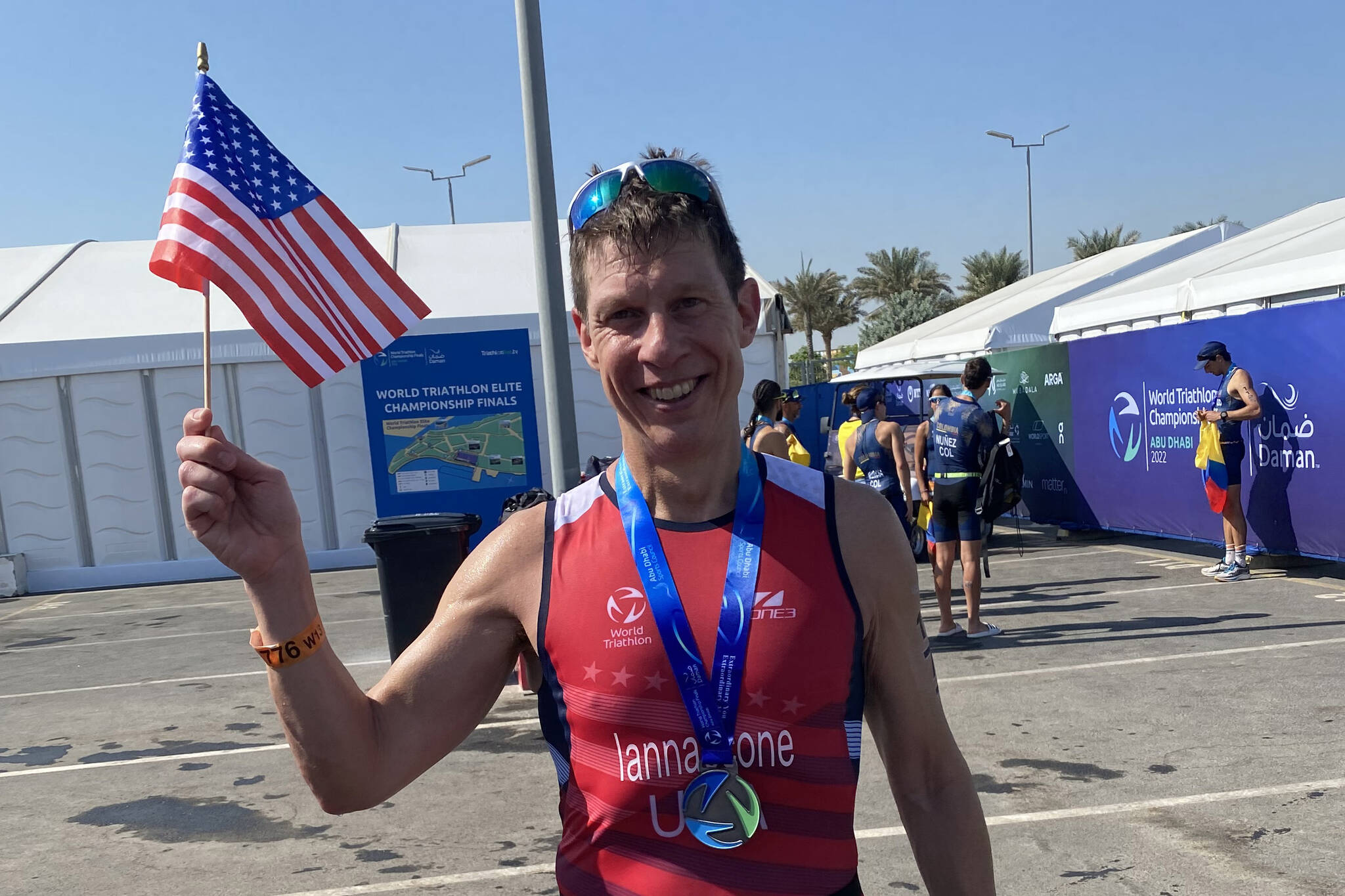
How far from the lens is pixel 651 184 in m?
1.63

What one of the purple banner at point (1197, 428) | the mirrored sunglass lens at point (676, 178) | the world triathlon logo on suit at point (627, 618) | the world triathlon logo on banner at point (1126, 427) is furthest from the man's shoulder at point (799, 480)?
the world triathlon logo on banner at point (1126, 427)

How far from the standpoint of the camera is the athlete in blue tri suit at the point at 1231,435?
30.2 ft

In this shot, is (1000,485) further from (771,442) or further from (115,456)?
(115,456)

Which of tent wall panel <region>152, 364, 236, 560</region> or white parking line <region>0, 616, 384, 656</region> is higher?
tent wall panel <region>152, 364, 236, 560</region>

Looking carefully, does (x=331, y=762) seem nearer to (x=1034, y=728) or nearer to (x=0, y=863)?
(x=0, y=863)

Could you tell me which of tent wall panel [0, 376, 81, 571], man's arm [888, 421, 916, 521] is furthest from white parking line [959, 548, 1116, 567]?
tent wall panel [0, 376, 81, 571]

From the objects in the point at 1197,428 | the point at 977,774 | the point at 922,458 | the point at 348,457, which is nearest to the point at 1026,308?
the point at 1197,428

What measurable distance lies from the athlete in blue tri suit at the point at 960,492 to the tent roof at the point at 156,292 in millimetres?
5944

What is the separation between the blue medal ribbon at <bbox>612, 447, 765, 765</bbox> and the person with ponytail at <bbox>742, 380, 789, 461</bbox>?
632 centimetres

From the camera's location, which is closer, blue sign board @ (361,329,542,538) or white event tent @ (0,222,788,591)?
blue sign board @ (361,329,542,538)

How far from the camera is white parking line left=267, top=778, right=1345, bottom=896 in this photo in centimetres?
420

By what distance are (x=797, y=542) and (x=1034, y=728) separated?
15.2 ft

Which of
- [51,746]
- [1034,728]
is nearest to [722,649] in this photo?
[1034,728]

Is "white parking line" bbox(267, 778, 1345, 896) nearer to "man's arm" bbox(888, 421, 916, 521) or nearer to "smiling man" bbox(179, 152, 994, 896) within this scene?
"smiling man" bbox(179, 152, 994, 896)
